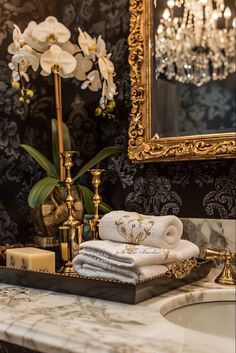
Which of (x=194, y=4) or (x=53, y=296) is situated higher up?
(x=194, y=4)

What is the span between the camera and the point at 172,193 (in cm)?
111

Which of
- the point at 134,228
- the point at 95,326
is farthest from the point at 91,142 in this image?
the point at 95,326

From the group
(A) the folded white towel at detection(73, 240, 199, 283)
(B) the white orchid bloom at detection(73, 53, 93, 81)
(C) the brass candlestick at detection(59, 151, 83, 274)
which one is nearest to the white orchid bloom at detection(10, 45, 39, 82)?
(B) the white orchid bloom at detection(73, 53, 93, 81)

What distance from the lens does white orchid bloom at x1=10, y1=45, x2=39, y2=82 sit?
1.08 metres

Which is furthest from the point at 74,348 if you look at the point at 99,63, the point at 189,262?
the point at 99,63

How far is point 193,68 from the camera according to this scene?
1052 millimetres

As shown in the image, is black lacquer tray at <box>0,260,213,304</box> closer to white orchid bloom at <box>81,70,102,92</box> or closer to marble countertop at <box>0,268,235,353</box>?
marble countertop at <box>0,268,235,353</box>

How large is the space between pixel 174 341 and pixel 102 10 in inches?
39.8

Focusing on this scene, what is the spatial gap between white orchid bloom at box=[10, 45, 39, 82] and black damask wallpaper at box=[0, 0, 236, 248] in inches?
3.5

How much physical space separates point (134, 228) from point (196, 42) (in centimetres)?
50

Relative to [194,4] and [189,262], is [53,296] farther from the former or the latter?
[194,4]

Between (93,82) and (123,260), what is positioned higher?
(93,82)

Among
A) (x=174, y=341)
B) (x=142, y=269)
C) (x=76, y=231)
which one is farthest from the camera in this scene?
(x=76, y=231)

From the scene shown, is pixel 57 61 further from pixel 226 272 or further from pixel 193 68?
pixel 226 272
